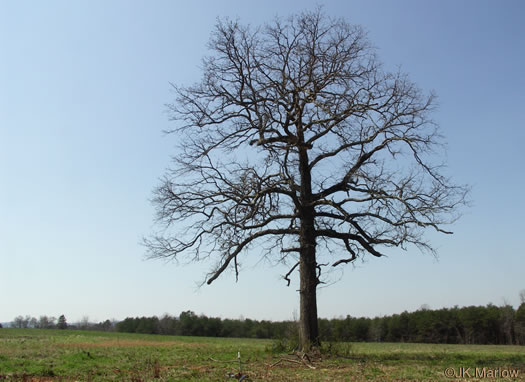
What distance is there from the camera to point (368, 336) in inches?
2704

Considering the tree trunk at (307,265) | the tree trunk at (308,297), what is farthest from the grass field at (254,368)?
the tree trunk at (307,265)

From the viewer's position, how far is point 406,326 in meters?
65.8

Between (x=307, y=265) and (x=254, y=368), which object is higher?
(x=307, y=265)

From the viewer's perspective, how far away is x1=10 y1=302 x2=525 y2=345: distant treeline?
2322 inches

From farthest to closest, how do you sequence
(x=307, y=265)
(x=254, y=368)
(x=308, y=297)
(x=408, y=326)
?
(x=408, y=326) < (x=307, y=265) < (x=308, y=297) < (x=254, y=368)

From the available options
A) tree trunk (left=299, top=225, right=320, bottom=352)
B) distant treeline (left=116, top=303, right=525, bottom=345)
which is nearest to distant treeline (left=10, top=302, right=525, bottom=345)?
distant treeline (left=116, top=303, right=525, bottom=345)

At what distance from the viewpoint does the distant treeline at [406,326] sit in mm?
58969

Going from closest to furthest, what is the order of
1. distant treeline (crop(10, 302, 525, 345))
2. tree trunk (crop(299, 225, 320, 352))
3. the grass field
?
the grass field < tree trunk (crop(299, 225, 320, 352)) < distant treeline (crop(10, 302, 525, 345))

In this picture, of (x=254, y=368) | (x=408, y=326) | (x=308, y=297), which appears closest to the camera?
(x=254, y=368)

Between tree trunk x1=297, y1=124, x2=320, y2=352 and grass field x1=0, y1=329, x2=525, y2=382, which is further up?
tree trunk x1=297, y1=124, x2=320, y2=352

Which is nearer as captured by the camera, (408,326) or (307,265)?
(307,265)

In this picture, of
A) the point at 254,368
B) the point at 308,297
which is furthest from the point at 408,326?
the point at 254,368

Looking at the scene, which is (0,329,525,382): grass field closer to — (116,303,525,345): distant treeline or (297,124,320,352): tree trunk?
(297,124,320,352): tree trunk

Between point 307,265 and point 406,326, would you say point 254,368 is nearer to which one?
point 307,265
